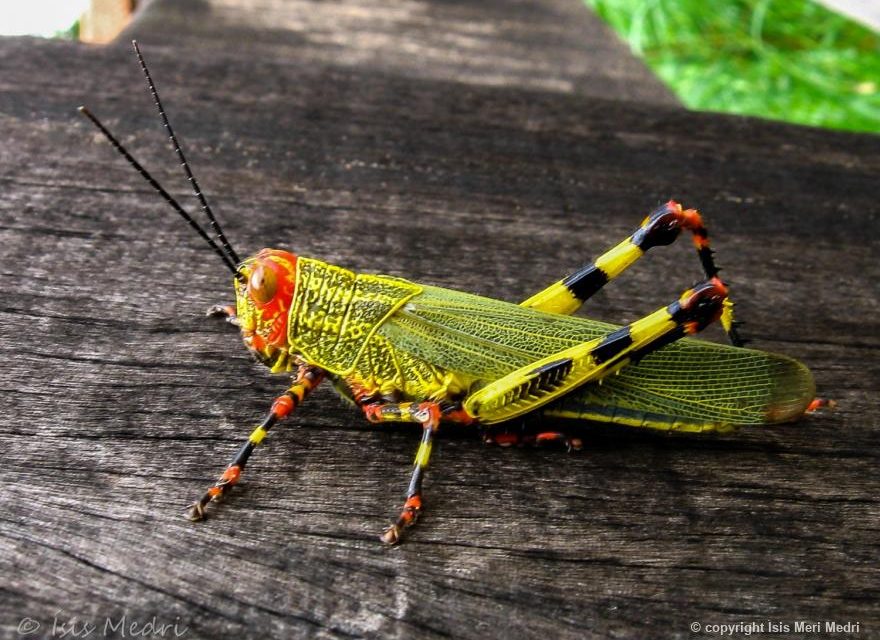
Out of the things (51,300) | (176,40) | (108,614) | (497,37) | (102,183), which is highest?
(497,37)

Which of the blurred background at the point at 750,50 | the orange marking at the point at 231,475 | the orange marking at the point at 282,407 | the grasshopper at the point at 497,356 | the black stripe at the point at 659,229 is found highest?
the blurred background at the point at 750,50

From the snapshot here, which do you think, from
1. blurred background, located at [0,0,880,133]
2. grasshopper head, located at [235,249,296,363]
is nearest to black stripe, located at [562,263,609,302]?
grasshopper head, located at [235,249,296,363]

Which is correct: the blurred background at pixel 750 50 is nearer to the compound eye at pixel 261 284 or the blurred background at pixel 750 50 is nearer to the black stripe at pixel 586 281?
the black stripe at pixel 586 281

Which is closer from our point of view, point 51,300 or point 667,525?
point 667,525

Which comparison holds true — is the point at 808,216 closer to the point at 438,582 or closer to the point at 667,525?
the point at 667,525

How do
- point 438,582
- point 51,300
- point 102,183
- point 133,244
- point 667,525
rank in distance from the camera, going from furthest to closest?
point 102,183, point 133,244, point 51,300, point 667,525, point 438,582

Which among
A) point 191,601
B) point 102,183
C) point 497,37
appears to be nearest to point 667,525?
point 191,601

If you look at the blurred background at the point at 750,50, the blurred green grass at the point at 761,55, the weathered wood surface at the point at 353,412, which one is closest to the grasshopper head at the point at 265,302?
the weathered wood surface at the point at 353,412

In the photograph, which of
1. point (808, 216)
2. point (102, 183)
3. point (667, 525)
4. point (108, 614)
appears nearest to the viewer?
point (108, 614)
